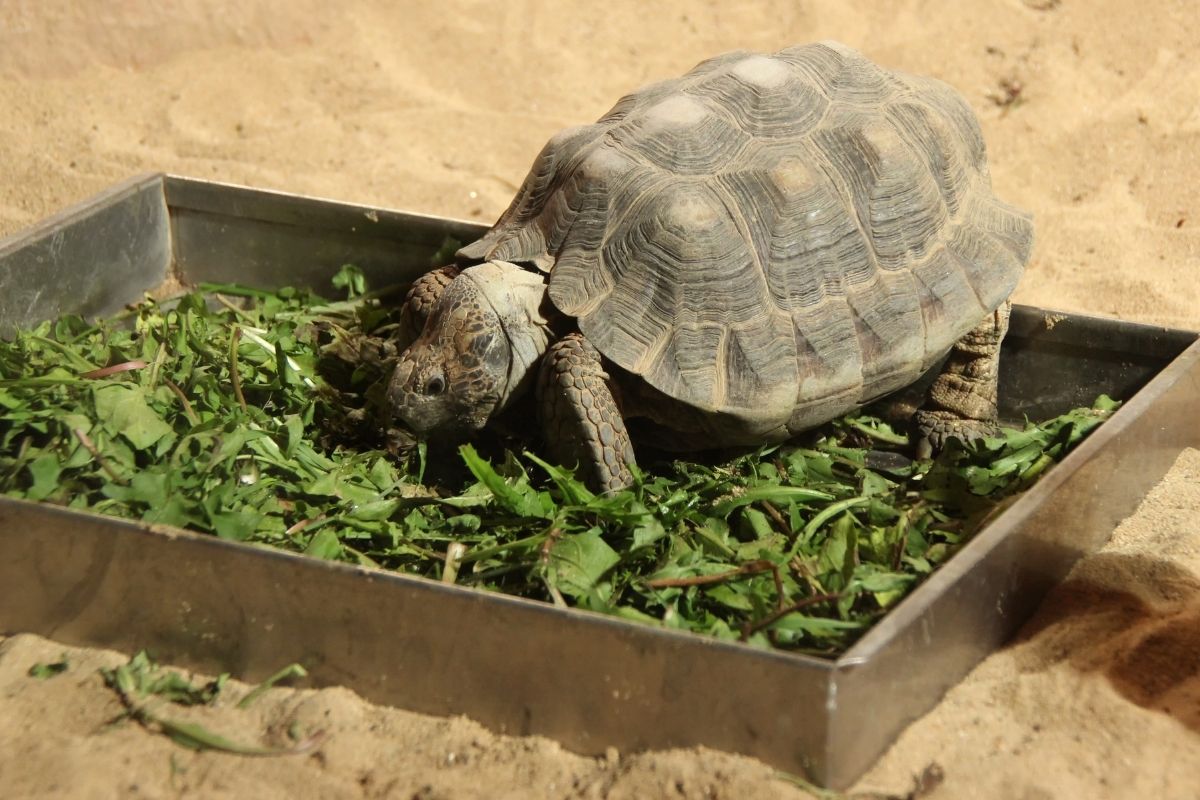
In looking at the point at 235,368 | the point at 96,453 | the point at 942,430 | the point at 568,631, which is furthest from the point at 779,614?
the point at 235,368

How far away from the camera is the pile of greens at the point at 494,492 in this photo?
9.16 ft

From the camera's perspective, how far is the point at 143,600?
271 cm

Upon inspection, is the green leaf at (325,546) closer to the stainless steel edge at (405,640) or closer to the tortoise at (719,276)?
the stainless steel edge at (405,640)

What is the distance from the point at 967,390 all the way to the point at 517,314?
125cm

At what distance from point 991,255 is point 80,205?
8.65 ft

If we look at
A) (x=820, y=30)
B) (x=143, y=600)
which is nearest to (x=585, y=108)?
(x=820, y=30)

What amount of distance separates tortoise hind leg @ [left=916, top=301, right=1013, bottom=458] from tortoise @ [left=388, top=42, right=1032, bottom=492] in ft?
0.13

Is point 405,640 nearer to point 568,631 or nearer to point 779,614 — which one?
point 568,631

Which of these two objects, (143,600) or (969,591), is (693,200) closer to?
(969,591)

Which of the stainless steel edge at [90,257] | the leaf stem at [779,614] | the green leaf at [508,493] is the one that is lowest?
the stainless steel edge at [90,257]

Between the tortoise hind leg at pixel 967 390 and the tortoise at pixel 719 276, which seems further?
the tortoise hind leg at pixel 967 390

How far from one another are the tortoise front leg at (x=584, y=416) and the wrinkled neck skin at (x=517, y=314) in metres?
0.08

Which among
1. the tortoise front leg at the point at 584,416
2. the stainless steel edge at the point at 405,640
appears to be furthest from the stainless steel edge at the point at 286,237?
the stainless steel edge at the point at 405,640

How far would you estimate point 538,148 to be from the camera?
5680 mm
